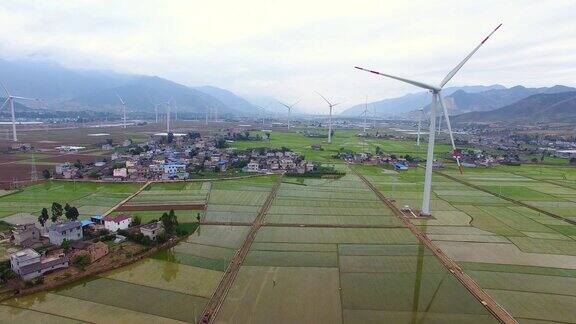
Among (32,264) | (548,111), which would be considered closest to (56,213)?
(32,264)

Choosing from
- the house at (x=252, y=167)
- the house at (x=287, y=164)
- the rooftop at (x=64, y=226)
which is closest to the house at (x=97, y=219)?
the rooftop at (x=64, y=226)

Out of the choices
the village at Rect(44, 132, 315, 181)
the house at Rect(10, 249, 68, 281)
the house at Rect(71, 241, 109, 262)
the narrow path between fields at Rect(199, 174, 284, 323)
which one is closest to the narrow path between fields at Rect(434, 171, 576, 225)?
the village at Rect(44, 132, 315, 181)

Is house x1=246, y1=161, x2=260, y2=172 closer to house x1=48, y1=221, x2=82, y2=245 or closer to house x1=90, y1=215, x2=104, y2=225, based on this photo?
house x1=90, y1=215, x2=104, y2=225

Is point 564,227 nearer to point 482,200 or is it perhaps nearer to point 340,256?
point 482,200

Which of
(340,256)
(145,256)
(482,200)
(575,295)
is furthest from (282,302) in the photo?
(482,200)

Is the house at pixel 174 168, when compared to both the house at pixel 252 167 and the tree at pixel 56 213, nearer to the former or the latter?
the house at pixel 252 167

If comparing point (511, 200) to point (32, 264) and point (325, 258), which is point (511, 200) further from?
point (32, 264)

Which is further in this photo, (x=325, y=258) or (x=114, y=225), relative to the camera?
(x=114, y=225)
